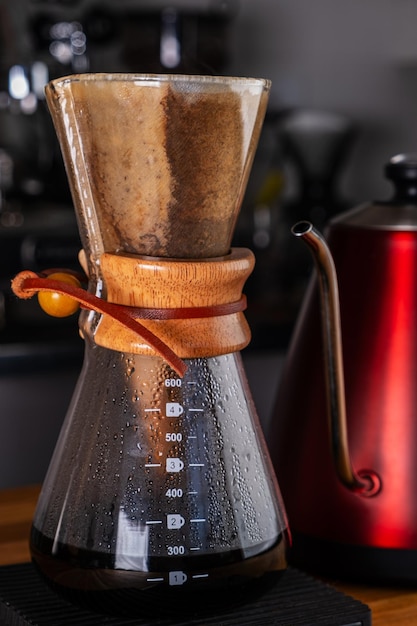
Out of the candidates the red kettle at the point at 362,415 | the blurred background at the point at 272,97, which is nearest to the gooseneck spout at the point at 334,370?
the red kettle at the point at 362,415

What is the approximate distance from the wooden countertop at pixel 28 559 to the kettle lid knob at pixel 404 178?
0.75ft

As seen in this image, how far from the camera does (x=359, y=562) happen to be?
0.60 m

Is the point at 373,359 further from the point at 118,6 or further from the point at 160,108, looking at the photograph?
the point at 118,6

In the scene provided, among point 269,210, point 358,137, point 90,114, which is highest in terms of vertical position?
point 90,114

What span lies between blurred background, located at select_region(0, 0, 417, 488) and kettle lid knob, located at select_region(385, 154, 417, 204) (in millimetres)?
1326

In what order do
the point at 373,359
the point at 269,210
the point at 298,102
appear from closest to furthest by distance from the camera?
the point at 373,359
the point at 269,210
the point at 298,102

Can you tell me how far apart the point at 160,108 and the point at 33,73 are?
191 cm

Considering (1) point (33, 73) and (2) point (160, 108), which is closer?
(2) point (160, 108)

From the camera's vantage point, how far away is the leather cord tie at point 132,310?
1.60 feet

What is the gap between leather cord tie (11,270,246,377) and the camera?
487 mm

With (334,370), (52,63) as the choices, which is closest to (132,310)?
(334,370)

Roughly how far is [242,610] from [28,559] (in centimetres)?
17

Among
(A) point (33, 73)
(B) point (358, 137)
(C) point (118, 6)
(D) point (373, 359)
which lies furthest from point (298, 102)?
(D) point (373, 359)

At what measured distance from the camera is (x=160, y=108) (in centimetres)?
→ 48
